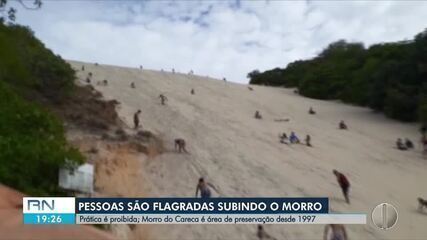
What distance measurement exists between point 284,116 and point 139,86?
35.3 ft

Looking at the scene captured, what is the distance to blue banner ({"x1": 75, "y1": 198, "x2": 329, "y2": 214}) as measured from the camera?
11.6 m

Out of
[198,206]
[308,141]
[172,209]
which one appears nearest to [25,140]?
[172,209]

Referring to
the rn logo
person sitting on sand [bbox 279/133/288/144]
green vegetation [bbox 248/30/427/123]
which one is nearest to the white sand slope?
person sitting on sand [bbox 279/133/288/144]

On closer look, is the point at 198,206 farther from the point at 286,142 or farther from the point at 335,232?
the point at 286,142

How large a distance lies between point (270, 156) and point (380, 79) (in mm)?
19045

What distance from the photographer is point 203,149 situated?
2562 cm

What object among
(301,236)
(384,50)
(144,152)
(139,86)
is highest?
(384,50)

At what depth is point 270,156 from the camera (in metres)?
26.0

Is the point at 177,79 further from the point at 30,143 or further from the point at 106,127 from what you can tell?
the point at 30,143

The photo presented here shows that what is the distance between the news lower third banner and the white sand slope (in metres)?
3.91

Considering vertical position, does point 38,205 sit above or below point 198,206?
above

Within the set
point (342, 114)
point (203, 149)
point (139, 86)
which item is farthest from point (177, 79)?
point (203, 149)

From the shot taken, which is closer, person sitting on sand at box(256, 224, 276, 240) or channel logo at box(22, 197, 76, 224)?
channel logo at box(22, 197, 76, 224)

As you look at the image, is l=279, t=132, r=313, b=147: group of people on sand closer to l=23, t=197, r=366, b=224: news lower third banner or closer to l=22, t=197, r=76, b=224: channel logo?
l=23, t=197, r=366, b=224: news lower third banner
